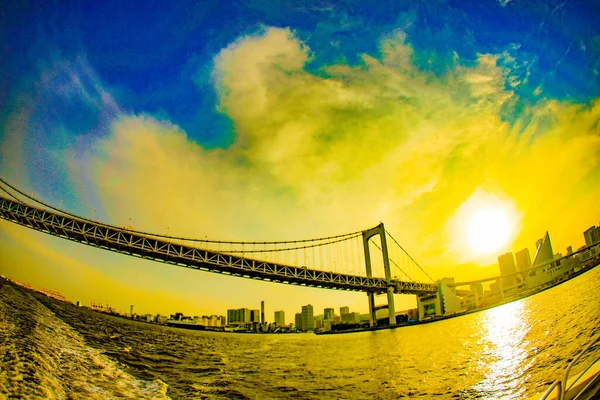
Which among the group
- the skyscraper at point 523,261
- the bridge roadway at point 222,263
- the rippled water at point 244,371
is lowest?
the rippled water at point 244,371

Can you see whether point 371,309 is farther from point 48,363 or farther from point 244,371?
point 48,363

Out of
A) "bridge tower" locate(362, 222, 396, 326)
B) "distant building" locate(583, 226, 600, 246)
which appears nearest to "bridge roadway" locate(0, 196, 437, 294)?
"bridge tower" locate(362, 222, 396, 326)

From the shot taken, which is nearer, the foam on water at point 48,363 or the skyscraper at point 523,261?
the foam on water at point 48,363

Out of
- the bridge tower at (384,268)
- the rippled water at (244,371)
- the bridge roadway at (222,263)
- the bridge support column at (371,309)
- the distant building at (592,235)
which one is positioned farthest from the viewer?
the bridge support column at (371,309)

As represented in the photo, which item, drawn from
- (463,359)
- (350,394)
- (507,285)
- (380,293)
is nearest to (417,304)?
(380,293)

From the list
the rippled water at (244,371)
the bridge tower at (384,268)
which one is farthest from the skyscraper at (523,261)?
the bridge tower at (384,268)

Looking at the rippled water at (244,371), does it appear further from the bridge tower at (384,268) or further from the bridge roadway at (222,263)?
the bridge tower at (384,268)

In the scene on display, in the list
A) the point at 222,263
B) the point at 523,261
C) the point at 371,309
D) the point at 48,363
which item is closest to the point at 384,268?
the point at 371,309
